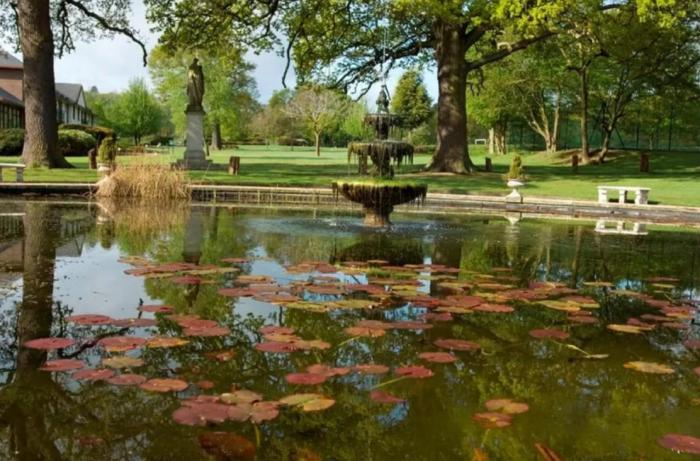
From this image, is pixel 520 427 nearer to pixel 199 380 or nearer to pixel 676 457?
pixel 676 457

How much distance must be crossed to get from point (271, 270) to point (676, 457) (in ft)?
17.1

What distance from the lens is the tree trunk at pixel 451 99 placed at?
2814cm

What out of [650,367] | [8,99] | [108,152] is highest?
[8,99]

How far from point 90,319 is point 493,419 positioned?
311 centimetres

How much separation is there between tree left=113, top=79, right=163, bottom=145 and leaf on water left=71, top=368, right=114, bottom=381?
72.7 m

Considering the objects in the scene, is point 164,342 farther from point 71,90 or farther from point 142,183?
point 71,90

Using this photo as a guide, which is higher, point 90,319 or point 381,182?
point 381,182

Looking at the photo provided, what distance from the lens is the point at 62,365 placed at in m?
4.03

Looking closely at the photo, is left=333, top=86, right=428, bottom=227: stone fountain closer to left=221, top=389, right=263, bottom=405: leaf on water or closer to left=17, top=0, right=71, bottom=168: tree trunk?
left=221, top=389, right=263, bottom=405: leaf on water

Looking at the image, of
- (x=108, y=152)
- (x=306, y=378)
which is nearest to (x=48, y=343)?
(x=306, y=378)

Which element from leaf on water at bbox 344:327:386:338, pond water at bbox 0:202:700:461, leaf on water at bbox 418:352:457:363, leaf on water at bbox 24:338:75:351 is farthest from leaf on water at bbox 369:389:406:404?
leaf on water at bbox 24:338:75:351

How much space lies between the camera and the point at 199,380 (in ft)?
12.9

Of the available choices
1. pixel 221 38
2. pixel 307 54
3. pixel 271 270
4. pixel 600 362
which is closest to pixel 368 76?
pixel 307 54

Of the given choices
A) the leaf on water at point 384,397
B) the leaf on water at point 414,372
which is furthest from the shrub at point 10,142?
the leaf on water at point 384,397
